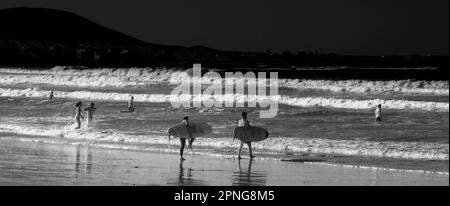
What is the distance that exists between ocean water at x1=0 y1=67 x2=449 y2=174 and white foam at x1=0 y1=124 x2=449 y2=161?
0.03 m

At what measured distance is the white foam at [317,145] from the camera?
2446 centimetres

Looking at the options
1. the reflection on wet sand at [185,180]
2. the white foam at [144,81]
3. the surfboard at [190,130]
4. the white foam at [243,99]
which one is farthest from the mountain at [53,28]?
the reflection on wet sand at [185,180]

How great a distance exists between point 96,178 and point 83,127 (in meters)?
13.6

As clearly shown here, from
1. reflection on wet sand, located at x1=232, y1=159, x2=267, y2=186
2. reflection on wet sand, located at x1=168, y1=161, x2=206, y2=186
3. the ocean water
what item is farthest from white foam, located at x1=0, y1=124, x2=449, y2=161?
reflection on wet sand, located at x1=168, y1=161, x2=206, y2=186

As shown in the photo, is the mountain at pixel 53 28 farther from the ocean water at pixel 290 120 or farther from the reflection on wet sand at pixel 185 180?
the reflection on wet sand at pixel 185 180

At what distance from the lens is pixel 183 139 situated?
2489 cm

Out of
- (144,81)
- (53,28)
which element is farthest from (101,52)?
(53,28)

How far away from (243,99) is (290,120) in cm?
803

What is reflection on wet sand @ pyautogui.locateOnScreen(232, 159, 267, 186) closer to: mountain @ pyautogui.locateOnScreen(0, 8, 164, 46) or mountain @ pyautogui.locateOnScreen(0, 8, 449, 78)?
mountain @ pyautogui.locateOnScreen(0, 8, 449, 78)

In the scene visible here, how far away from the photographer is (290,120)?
32656 mm

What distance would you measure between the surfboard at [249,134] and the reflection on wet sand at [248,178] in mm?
2878

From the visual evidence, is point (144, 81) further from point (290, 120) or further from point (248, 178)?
point (248, 178)
